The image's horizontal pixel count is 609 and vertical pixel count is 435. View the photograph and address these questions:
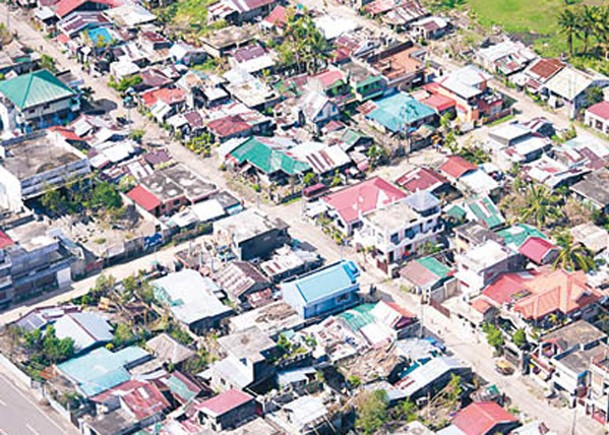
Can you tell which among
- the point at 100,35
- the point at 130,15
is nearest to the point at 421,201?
the point at 100,35

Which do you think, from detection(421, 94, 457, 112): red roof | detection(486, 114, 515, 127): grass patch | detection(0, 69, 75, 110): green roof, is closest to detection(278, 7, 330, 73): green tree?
detection(421, 94, 457, 112): red roof

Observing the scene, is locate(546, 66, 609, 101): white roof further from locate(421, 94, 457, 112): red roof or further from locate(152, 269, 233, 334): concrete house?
locate(152, 269, 233, 334): concrete house

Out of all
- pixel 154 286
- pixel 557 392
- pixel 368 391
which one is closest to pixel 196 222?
pixel 154 286

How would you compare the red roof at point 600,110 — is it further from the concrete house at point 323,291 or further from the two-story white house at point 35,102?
the two-story white house at point 35,102

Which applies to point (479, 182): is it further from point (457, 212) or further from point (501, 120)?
point (501, 120)

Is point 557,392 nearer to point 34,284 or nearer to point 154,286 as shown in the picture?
point 154,286

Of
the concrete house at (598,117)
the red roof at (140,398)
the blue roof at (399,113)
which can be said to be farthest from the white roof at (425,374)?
the concrete house at (598,117)
